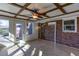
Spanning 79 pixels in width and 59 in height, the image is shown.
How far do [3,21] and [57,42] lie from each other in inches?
135

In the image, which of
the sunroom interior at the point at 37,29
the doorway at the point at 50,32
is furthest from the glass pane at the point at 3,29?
the doorway at the point at 50,32

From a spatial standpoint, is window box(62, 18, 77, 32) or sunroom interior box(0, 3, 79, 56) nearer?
sunroom interior box(0, 3, 79, 56)

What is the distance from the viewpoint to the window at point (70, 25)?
4334 mm

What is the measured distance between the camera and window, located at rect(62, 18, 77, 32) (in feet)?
14.2

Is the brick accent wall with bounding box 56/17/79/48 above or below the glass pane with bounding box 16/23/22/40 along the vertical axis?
below

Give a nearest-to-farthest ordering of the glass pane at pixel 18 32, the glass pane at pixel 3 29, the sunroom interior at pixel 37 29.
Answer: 1. the glass pane at pixel 3 29
2. the sunroom interior at pixel 37 29
3. the glass pane at pixel 18 32

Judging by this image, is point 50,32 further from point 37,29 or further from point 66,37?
point 37,29

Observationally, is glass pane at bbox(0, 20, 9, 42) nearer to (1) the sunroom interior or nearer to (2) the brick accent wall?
(1) the sunroom interior

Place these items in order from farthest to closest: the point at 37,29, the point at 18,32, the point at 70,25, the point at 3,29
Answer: the point at 70,25, the point at 37,29, the point at 18,32, the point at 3,29

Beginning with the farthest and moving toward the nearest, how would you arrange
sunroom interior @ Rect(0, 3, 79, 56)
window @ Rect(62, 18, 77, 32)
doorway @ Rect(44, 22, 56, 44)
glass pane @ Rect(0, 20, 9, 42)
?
1. doorway @ Rect(44, 22, 56, 44)
2. window @ Rect(62, 18, 77, 32)
3. sunroom interior @ Rect(0, 3, 79, 56)
4. glass pane @ Rect(0, 20, 9, 42)

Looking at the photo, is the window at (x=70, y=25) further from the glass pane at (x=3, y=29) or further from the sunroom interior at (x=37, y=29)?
the glass pane at (x=3, y=29)

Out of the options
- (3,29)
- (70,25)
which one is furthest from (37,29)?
(3,29)

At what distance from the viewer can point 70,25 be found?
4598 mm

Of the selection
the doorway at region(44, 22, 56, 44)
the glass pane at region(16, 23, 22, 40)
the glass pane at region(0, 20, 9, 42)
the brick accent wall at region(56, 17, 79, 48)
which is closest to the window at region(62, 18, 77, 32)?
the brick accent wall at region(56, 17, 79, 48)
